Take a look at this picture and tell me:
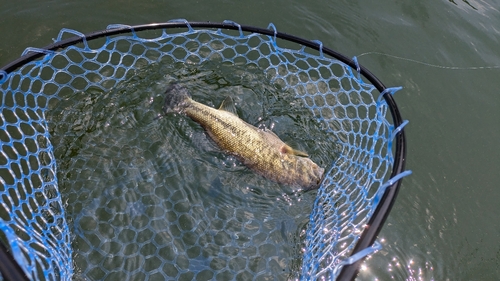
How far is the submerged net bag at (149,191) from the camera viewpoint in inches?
129

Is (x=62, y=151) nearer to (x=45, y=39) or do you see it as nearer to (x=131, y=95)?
(x=131, y=95)

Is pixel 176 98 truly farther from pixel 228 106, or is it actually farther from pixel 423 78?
pixel 423 78

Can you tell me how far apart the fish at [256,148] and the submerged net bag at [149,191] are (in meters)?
0.19

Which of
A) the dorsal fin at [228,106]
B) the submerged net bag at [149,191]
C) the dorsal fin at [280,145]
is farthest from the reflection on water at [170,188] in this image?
the dorsal fin at [280,145]

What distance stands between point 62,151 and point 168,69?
1.54 metres

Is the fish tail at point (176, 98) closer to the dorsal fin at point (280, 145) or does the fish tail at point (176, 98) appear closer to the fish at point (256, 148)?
the fish at point (256, 148)

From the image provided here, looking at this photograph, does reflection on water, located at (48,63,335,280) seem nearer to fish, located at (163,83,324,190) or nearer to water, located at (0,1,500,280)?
fish, located at (163,83,324,190)

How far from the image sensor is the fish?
12.2 ft

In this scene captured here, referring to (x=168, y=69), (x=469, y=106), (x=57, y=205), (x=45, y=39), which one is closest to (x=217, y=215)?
(x=57, y=205)

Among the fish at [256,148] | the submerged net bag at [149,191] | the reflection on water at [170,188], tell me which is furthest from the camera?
the fish at [256,148]

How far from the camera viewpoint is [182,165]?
4.01 m

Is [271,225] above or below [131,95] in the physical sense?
below

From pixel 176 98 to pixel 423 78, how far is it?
343 centimetres

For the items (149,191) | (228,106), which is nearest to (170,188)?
(149,191)
